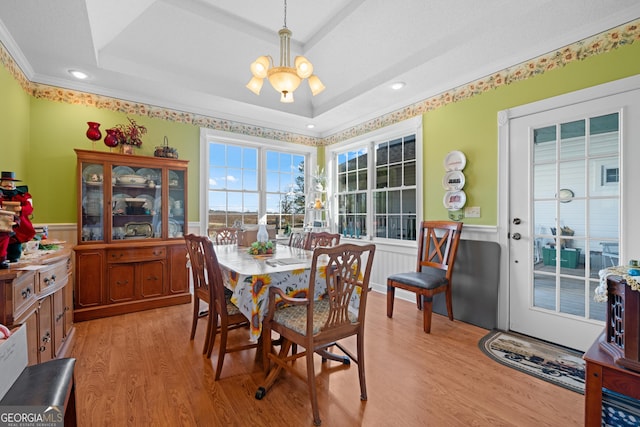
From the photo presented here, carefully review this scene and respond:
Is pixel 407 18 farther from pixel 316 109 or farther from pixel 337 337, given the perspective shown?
pixel 337 337

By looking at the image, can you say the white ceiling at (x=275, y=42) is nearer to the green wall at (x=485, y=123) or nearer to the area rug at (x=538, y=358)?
the green wall at (x=485, y=123)

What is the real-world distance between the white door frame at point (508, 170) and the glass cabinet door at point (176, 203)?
12.5 ft

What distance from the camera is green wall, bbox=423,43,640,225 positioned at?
2.43 meters

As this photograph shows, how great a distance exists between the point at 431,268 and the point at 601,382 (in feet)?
7.83

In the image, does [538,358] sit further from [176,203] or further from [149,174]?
[149,174]

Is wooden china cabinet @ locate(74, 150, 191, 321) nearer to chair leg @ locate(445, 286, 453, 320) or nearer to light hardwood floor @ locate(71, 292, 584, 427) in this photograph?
light hardwood floor @ locate(71, 292, 584, 427)

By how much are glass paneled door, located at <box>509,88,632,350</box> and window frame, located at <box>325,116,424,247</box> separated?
1100mm

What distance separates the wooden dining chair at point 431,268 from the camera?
297cm

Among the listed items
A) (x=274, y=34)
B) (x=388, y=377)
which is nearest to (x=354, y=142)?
(x=274, y=34)

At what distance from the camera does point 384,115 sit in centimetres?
435

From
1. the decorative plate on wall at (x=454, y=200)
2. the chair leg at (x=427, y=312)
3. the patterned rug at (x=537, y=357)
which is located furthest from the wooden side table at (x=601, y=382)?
the decorative plate on wall at (x=454, y=200)

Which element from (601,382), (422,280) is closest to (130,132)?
(422,280)

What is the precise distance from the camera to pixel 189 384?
2.07 meters

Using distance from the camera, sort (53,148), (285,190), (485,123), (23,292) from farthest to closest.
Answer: (285,190) < (53,148) < (485,123) < (23,292)
